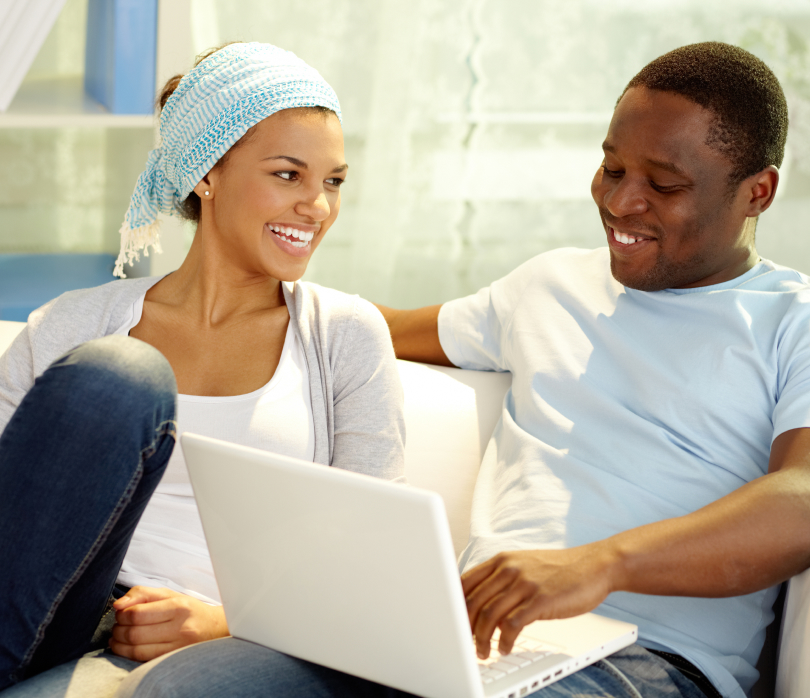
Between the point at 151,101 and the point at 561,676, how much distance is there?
4.20ft

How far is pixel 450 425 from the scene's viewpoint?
4.75ft

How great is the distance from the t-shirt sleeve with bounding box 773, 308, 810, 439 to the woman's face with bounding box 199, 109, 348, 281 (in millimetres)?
623

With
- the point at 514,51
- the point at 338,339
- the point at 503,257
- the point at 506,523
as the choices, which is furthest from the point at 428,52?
the point at 506,523

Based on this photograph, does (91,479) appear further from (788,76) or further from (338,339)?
(788,76)

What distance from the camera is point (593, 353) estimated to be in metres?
1.29

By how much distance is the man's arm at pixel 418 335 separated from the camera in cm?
152

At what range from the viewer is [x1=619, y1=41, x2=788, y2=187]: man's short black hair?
1.21 metres

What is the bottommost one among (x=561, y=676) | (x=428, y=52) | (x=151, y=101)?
(x=561, y=676)

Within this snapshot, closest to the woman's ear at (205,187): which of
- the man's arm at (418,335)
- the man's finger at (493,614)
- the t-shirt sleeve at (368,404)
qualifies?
the t-shirt sleeve at (368,404)

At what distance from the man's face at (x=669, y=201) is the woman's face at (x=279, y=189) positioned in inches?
15.2

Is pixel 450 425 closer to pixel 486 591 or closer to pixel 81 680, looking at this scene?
pixel 486 591

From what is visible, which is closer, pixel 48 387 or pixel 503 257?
pixel 48 387

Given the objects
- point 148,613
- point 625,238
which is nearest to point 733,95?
point 625,238

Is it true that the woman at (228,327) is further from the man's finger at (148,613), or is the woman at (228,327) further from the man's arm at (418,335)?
the man's arm at (418,335)
